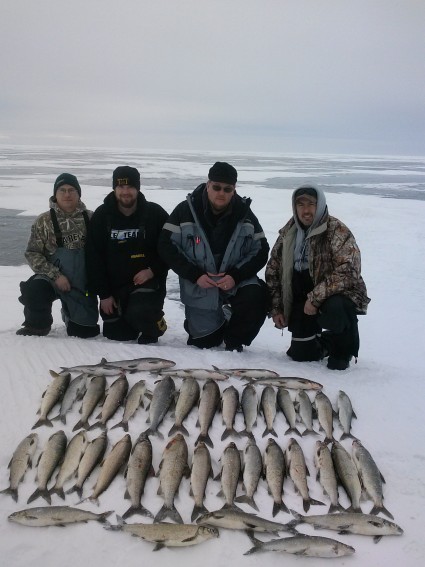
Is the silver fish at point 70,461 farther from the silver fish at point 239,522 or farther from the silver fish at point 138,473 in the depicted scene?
the silver fish at point 239,522

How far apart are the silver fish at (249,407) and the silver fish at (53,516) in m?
1.14

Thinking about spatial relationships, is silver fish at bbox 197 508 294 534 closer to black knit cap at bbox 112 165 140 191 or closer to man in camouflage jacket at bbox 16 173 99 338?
man in camouflage jacket at bbox 16 173 99 338

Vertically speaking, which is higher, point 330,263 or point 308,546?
point 330,263

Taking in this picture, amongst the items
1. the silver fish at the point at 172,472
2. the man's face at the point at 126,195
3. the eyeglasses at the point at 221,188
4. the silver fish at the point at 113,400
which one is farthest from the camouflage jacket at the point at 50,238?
the silver fish at the point at 172,472

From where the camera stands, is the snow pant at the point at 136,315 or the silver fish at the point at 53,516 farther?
the snow pant at the point at 136,315

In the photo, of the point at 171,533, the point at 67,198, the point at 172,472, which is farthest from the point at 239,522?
the point at 67,198

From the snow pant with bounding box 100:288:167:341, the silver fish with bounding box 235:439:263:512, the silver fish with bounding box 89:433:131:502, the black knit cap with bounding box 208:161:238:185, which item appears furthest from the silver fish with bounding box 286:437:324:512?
the black knit cap with bounding box 208:161:238:185

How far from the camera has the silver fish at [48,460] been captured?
2701 millimetres

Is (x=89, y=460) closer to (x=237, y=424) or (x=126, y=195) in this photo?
A: (x=237, y=424)

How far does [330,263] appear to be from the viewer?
430cm

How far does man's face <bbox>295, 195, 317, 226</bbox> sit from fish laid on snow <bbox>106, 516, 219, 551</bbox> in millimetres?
2773

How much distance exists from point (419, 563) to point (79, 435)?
211 cm

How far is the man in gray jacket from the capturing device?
4.47m

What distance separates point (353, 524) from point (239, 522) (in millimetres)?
620
